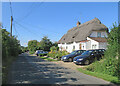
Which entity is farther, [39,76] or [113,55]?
[113,55]

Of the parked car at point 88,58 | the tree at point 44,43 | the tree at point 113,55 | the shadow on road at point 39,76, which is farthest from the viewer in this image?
the tree at point 44,43

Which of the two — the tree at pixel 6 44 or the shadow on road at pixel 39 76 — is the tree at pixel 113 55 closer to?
the shadow on road at pixel 39 76

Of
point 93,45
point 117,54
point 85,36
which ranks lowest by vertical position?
point 117,54

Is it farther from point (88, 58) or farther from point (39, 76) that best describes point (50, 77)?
point (88, 58)

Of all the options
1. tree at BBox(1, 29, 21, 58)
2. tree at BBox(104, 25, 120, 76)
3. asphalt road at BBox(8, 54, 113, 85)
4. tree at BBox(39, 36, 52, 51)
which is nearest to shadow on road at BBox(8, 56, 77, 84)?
asphalt road at BBox(8, 54, 113, 85)

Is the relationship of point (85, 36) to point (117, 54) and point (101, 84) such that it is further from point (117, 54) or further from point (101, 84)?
point (101, 84)

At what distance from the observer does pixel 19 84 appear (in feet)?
19.8

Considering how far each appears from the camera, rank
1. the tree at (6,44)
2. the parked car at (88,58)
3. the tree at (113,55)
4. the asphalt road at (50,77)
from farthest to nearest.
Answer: the parked car at (88,58)
the tree at (6,44)
the tree at (113,55)
the asphalt road at (50,77)

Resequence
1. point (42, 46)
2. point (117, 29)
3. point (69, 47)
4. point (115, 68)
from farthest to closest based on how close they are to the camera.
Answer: point (42, 46) → point (69, 47) → point (117, 29) → point (115, 68)

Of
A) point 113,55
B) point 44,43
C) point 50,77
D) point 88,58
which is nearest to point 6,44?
point 50,77

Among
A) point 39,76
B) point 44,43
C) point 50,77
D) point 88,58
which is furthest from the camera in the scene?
point 44,43

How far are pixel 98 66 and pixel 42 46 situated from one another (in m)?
32.0

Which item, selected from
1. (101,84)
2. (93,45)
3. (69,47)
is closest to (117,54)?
(101,84)

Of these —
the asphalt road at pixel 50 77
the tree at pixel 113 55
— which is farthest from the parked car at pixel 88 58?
the tree at pixel 113 55
